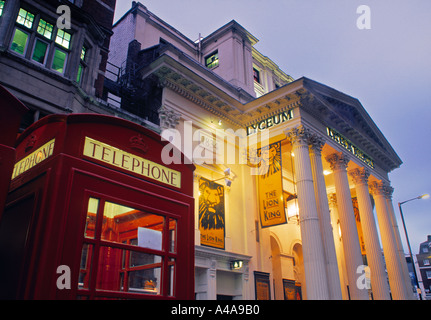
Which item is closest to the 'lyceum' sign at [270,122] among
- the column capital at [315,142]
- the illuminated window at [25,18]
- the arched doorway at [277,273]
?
the column capital at [315,142]

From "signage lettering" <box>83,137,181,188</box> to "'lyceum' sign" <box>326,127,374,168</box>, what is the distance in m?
15.1

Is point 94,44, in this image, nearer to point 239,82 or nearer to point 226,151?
point 226,151

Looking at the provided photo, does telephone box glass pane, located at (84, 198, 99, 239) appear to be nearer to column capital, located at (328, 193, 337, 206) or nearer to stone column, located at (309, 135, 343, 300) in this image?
stone column, located at (309, 135, 343, 300)

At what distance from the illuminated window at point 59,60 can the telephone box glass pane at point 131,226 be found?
22.8ft

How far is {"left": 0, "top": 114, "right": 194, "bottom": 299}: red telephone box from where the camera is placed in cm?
244

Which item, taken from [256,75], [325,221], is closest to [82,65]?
[325,221]

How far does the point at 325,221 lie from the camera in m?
14.2

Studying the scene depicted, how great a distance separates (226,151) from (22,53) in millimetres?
9611

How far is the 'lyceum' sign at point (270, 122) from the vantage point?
51.2ft

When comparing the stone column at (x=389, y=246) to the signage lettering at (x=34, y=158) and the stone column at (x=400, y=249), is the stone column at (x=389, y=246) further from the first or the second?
the signage lettering at (x=34, y=158)

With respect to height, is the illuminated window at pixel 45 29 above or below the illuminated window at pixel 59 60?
above

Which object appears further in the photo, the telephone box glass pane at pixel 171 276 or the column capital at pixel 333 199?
the column capital at pixel 333 199

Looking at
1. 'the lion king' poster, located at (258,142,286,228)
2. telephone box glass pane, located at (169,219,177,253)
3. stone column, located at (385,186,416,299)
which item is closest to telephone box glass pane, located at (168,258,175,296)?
telephone box glass pane, located at (169,219,177,253)

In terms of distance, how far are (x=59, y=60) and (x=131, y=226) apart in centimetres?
724
